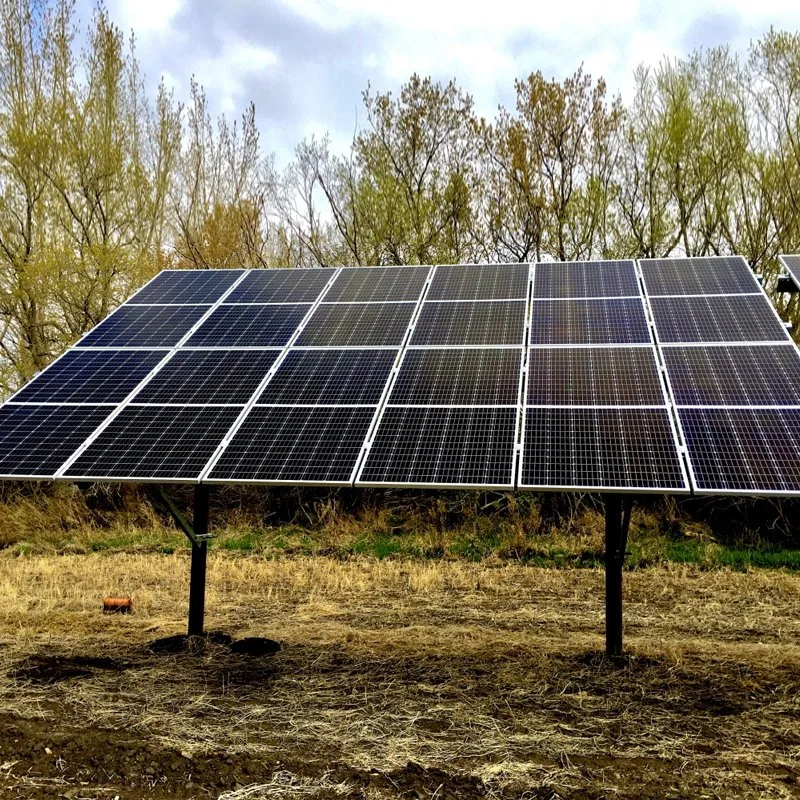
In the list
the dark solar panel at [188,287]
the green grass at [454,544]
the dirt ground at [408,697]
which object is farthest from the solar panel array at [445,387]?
the green grass at [454,544]

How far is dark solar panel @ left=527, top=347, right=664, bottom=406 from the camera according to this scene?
357 inches

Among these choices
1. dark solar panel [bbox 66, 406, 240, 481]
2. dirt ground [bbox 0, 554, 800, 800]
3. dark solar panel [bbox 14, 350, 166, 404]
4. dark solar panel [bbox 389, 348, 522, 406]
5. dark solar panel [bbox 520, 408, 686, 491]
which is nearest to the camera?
dirt ground [bbox 0, 554, 800, 800]

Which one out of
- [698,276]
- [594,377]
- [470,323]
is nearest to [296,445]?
[470,323]

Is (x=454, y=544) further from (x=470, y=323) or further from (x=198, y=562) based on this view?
(x=198, y=562)

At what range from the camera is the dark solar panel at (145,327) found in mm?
11953

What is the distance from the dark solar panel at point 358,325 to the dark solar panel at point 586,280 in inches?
92.8

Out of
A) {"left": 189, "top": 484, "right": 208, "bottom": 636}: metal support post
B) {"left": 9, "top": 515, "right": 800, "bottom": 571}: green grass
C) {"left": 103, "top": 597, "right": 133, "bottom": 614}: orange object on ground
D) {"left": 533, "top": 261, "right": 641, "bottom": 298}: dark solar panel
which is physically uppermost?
{"left": 533, "top": 261, "right": 641, "bottom": 298}: dark solar panel

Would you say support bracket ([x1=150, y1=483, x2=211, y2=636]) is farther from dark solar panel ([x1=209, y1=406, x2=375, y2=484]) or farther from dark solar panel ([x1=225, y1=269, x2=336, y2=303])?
dark solar panel ([x1=225, y1=269, x2=336, y2=303])

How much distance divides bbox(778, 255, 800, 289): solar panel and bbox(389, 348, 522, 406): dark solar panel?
224 inches

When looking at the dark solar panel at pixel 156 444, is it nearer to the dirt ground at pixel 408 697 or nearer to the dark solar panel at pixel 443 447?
the dark solar panel at pixel 443 447

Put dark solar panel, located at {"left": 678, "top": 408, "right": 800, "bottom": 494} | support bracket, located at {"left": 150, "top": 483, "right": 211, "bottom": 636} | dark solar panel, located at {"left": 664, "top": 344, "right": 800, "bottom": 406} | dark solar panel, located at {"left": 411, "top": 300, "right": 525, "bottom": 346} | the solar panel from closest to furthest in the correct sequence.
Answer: dark solar panel, located at {"left": 678, "top": 408, "right": 800, "bottom": 494}
dark solar panel, located at {"left": 664, "top": 344, "right": 800, "bottom": 406}
support bracket, located at {"left": 150, "top": 483, "right": 211, "bottom": 636}
dark solar panel, located at {"left": 411, "top": 300, "right": 525, "bottom": 346}
the solar panel

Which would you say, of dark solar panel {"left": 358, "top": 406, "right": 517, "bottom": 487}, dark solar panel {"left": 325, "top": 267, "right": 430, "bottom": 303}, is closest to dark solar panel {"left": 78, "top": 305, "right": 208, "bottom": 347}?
dark solar panel {"left": 325, "top": 267, "right": 430, "bottom": 303}

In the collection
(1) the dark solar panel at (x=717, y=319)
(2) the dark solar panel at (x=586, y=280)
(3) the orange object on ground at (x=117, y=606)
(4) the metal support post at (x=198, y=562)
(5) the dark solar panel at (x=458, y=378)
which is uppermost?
(2) the dark solar panel at (x=586, y=280)

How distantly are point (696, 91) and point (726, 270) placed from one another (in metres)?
15.8
